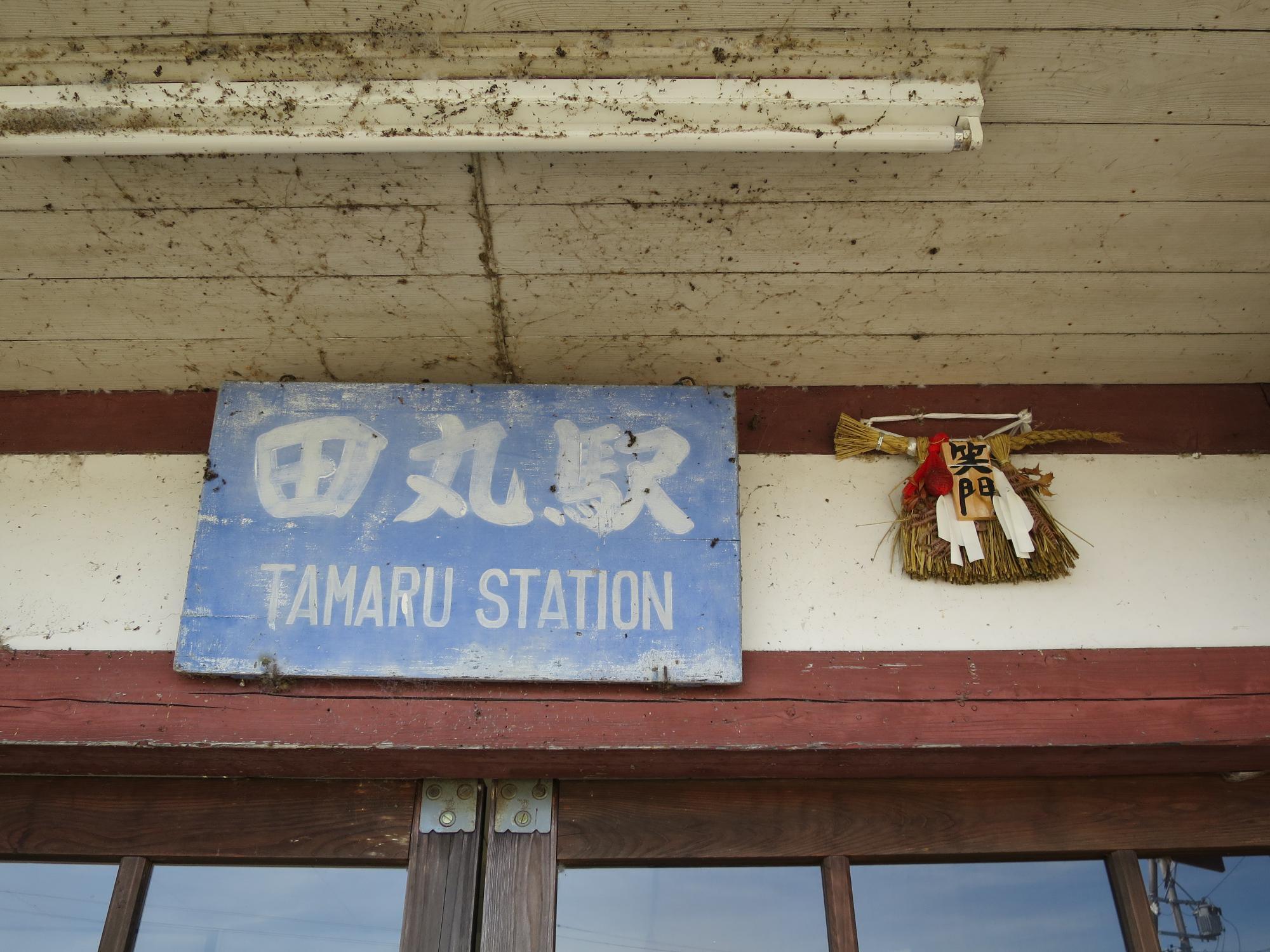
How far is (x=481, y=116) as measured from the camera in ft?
5.40

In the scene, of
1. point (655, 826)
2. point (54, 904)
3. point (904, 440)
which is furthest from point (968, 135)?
point (54, 904)

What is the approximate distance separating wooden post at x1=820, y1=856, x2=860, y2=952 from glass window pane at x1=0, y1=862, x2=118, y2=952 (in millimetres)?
1419

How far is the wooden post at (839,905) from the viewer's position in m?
1.85

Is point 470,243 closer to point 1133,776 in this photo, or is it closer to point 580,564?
point 580,564

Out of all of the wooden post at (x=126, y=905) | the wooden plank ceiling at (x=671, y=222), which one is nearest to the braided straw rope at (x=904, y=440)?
the wooden plank ceiling at (x=671, y=222)

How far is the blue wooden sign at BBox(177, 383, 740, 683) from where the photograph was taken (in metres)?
1.85

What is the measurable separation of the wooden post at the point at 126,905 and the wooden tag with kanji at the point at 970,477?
1.82 meters

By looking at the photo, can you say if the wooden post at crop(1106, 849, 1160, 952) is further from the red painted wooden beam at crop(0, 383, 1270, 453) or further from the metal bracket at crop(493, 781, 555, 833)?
the metal bracket at crop(493, 781, 555, 833)

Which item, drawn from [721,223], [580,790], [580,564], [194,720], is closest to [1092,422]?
[721,223]

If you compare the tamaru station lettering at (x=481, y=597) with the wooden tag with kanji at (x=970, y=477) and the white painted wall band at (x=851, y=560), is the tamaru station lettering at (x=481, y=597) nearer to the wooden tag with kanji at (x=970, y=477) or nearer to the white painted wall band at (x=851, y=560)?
the white painted wall band at (x=851, y=560)

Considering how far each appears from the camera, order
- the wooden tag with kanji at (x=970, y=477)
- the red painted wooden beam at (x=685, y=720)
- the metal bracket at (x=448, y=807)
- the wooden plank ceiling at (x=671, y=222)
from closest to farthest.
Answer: the wooden plank ceiling at (x=671, y=222)
the red painted wooden beam at (x=685, y=720)
the metal bracket at (x=448, y=807)
the wooden tag with kanji at (x=970, y=477)

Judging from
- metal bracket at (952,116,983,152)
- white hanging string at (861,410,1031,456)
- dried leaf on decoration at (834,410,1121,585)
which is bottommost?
dried leaf on decoration at (834,410,1121,585)

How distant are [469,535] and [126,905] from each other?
3.22ft

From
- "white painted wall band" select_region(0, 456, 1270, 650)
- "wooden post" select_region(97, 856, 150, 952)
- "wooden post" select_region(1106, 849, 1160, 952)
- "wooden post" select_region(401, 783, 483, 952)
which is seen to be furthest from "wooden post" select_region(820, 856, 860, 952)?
"wooden post" select_region(97, 856, 150, 952)
